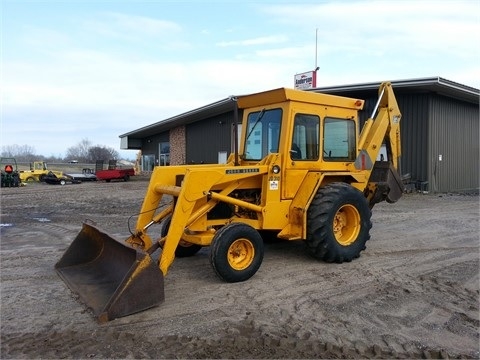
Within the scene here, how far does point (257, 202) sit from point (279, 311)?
6.72 feet

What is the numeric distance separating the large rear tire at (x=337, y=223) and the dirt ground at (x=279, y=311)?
230 millimetres

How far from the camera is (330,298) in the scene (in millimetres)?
5262

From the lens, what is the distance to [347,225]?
7133mm

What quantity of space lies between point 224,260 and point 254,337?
4.91 ft

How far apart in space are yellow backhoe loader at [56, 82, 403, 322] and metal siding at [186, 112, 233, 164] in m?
18.8

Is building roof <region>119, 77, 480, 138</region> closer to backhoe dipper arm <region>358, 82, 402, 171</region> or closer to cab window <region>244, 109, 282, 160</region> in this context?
backhoe dipper arm <region>358, 82, 402, 171</region>

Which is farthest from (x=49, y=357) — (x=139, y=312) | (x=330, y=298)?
(x=330, y=298)

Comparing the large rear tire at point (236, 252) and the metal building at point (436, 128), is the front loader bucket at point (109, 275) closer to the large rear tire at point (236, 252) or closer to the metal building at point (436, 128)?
the large rear tire at point (236, 252)

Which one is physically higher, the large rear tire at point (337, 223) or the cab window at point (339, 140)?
the cab window at point (339, 140)

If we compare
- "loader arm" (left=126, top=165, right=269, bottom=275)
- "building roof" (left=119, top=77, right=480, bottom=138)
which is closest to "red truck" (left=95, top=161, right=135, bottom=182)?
"building roof" (left=119, top=77, right=480, bottom=138)

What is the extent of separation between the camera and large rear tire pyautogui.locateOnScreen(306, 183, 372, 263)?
21.1 feet

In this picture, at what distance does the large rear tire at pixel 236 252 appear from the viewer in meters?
5.52

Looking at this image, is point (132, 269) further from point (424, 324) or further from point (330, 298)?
point (424, 324)

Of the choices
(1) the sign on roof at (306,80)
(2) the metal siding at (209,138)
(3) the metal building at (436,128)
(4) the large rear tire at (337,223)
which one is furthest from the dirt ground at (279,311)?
(2) the metal siding at (209,138)
